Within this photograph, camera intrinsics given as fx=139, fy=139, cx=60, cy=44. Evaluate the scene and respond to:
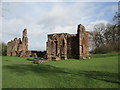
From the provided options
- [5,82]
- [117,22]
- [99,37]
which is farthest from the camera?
[99,37]

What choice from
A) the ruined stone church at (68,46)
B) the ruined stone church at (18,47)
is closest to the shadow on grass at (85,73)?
the ruined stone church at (68,46)

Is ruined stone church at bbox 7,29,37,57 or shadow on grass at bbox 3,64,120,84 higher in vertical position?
ruined stone church at bbox 7,29,37,57

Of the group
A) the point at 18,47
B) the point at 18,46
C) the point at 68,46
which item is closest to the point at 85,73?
the point at 68,46

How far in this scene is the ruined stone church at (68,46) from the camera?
82.2 ft

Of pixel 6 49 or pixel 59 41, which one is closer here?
pixel 59 41

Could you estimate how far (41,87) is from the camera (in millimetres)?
7043

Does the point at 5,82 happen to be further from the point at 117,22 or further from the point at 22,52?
the point at 22,52

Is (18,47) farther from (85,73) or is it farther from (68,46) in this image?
(85,73)

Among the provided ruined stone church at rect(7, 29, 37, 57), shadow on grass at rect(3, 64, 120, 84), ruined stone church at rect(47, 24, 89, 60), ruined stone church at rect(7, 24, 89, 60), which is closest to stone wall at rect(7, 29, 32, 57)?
ruined stone church at rect(7, 29, 37, 57)

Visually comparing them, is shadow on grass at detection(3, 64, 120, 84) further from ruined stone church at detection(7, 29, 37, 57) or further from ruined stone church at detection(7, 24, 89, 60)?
ruined stone church at detection(7, 29, 37, 57)

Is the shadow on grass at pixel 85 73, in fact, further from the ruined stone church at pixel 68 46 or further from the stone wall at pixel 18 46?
the stone wall at pixel 18 46

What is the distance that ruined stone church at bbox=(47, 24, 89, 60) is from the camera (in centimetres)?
2506

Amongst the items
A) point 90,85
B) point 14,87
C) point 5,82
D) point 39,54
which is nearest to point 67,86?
point 90,85

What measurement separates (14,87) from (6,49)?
114 ft
